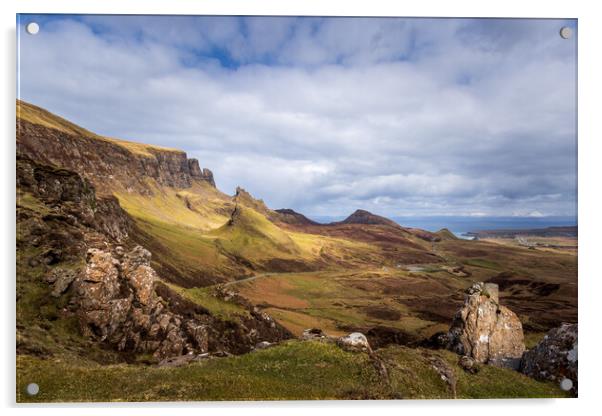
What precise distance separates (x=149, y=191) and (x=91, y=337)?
82.3m

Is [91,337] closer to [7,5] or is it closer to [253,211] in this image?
[7,5]

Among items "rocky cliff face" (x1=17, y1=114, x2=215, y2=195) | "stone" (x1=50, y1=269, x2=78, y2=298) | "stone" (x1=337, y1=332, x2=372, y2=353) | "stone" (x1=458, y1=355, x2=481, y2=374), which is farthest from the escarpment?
"stone" (x1=458, y1=355, x2=481, y2=374)

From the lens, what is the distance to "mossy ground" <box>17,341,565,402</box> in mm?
11680

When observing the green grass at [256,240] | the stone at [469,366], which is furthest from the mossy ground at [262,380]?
the green grass at [256,240]

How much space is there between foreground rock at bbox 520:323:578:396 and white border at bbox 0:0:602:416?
0.77 metres

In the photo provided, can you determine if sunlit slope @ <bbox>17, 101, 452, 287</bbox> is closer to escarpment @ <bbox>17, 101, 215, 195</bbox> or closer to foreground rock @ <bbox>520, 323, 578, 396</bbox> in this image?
escarpment @ <bbox>17, 101, 215, 195</bbox>

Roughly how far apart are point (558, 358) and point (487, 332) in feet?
13.0

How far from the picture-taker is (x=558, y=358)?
1317 cm

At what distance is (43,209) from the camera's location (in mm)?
17062

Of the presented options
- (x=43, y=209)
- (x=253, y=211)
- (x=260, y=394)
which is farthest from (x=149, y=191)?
(x=260, y=394)

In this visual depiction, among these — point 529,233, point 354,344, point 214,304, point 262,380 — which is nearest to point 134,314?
point 214,304

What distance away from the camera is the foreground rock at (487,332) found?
16.7 m

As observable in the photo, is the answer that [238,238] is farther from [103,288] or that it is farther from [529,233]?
[529,233]

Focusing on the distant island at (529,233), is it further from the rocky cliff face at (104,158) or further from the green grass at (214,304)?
the rocky cliff face at (104,158)
